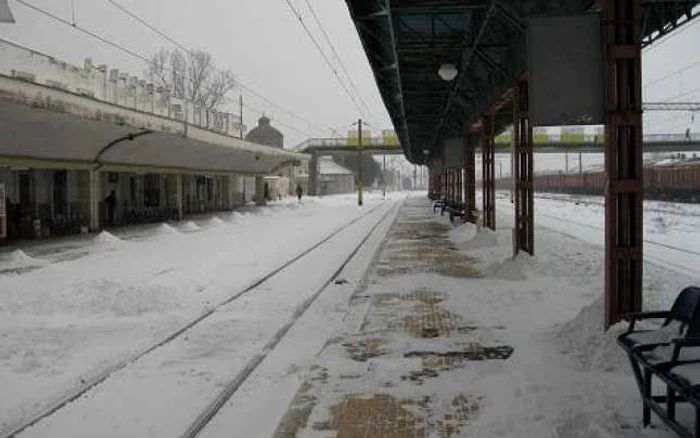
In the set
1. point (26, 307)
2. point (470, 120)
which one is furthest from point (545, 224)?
point (26, 307)

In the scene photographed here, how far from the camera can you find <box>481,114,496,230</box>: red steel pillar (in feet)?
79.3

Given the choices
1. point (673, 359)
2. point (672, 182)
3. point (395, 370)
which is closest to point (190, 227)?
point (395, 370)

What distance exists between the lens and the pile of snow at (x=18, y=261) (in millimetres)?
17703

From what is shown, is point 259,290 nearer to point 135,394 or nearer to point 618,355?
point 135,394

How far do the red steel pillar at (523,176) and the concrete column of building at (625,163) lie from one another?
8.59m

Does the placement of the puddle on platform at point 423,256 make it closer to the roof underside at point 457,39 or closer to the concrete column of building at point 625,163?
the roof underside at point 457,39

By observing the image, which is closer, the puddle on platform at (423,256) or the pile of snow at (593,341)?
the pile of snow at (593,341)

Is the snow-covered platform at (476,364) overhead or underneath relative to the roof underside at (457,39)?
underneath

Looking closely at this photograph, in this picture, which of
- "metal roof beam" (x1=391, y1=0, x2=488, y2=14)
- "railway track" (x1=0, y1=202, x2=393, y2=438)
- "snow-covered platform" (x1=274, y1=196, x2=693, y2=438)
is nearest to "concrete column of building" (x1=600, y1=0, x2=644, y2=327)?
"snow-covered platform" (x1=274, y1=196, x2=693, y2=438)

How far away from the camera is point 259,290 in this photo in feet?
44.4

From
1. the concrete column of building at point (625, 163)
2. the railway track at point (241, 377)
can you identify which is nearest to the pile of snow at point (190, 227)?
the railway track at point (241, 377)

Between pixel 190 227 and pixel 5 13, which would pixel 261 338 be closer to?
pixel 5 13

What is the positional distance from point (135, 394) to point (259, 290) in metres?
6.65

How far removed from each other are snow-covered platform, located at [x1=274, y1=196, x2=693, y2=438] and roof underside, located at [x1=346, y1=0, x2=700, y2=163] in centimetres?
408
